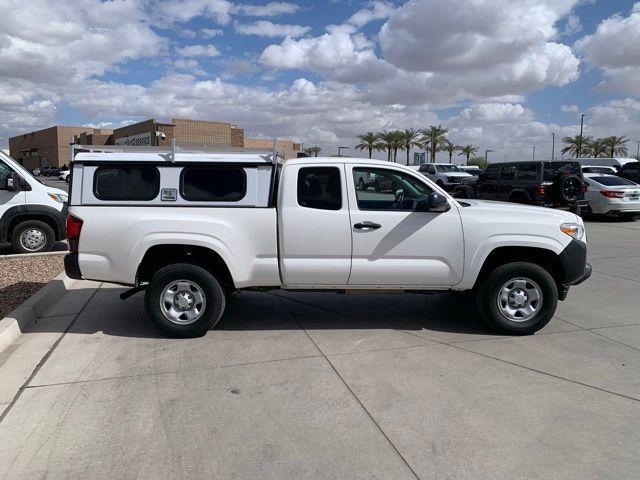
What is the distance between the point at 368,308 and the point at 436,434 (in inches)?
124

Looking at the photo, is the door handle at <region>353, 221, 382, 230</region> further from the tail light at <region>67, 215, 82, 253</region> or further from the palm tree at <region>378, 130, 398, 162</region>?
the palm tree at <region>378, 130, 398, 162</region>

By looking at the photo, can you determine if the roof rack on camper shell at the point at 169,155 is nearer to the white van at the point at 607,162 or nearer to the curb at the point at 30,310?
the curb at the point at 30,310

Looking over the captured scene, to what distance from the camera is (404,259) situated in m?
5.45

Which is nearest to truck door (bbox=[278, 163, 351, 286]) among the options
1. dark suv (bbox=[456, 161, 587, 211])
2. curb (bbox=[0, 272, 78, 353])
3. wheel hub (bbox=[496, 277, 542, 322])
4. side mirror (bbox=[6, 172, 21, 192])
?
wheel hub (bbox=[496, 277, 542, 322])

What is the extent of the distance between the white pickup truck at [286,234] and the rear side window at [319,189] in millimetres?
10

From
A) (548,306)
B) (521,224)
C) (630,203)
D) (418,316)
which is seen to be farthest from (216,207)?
(630,203)

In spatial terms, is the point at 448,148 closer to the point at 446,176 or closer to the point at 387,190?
the point at 446,176

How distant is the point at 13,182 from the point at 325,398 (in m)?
8.02

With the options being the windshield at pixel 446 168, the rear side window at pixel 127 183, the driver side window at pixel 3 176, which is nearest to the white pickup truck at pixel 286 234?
the rear side window at pixel 127 183

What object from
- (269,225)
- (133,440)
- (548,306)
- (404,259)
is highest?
(269,225)

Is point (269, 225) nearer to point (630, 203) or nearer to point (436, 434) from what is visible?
point (436, 434)

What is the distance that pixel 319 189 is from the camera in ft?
17.9

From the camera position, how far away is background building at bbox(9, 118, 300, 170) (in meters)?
41.1

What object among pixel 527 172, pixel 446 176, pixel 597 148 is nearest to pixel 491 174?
pixel 527 172
